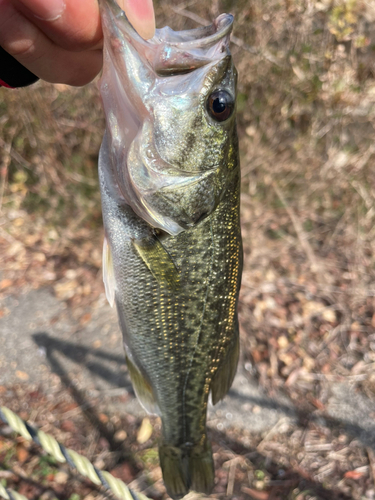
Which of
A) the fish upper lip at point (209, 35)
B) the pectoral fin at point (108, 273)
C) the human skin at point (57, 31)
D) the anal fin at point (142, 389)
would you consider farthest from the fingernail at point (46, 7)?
the anal fin at point (142, 389)

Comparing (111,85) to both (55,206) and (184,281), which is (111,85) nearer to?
(184,281)

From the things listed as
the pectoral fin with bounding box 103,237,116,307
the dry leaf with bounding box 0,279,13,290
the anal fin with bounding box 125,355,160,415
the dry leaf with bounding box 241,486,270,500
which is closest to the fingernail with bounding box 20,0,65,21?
the pectoral fin with bounding box 103,237,116,307

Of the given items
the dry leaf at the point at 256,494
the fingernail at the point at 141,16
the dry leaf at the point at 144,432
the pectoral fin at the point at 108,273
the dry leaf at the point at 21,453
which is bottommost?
the dry leaf at the point at 256,494

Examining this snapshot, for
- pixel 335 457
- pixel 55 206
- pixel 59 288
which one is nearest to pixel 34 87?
pixel 55 206

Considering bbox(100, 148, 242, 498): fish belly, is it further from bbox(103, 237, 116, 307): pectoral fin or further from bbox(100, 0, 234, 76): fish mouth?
bbox(100, 0, 234, 76): fish mouth

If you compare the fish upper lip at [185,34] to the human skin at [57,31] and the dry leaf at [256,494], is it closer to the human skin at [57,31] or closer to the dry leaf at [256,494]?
the human skin at [57,31]

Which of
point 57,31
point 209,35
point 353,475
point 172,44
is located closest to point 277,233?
point 353,475

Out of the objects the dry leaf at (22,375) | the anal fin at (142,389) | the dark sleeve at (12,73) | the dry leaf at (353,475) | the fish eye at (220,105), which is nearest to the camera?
the fish eye at (220,105)
